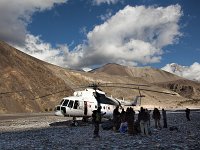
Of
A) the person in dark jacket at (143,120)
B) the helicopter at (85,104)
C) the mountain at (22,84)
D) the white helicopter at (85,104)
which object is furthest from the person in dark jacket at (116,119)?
the mountain at (22,84)

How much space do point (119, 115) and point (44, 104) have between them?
74821mm

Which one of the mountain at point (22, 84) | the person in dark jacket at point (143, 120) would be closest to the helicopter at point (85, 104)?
the person in dark jacket at point (143, 120)

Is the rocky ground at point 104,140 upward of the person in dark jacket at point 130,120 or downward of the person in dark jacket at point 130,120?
downward

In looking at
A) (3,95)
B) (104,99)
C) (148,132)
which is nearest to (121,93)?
(3,95)

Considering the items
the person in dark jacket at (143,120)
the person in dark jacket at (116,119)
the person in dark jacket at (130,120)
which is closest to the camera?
the person in dark jacket at (143,120)

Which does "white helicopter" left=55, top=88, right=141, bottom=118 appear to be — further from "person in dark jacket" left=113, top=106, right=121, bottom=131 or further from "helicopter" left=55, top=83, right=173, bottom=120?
"person in dark jacket" left=113, top=106, right=121, bottom=131

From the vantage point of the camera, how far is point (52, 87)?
11725 centimetres

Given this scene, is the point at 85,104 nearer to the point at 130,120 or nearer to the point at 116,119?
the point at 116,119

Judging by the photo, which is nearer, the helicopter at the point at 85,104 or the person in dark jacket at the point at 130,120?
the person in dark jacket at the point at 130,120

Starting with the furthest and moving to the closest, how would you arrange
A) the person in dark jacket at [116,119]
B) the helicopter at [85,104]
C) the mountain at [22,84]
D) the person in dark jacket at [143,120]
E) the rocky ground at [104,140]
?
the mountain at [22,84] < the helicopter at [85,104] < the person in dark jacket at [116,119] < the person in dark jacket at [143,120] < the rocky ground at [104,140]

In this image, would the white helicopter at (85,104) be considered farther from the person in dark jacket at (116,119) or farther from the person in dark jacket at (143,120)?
the person in dark jacket at (143,120)

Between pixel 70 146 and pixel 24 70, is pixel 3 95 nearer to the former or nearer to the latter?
pixel 24 70

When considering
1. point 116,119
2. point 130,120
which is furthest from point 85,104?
point 130,120

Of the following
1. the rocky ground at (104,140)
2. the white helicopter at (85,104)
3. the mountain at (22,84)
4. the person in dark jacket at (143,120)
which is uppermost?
the mountain at (22,84)
